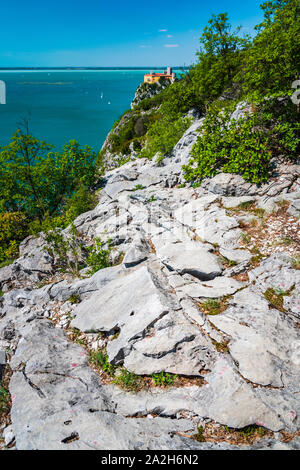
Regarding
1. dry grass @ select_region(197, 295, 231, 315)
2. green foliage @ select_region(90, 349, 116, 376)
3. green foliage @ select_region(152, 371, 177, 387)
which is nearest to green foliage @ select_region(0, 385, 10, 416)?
green foliage @ select_region(90, 349, 116, 376)

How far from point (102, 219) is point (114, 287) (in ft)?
17.8

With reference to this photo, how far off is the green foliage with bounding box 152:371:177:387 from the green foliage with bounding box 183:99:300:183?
7.74 m

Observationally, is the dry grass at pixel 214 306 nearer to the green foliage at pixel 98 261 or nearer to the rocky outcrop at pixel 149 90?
the green foliage at pixel 98 261

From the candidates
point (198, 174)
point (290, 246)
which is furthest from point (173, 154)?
point (290, 246)

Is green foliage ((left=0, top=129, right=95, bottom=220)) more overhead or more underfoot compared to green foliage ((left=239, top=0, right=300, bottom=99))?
more underfoot

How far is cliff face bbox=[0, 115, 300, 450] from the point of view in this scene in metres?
4.21

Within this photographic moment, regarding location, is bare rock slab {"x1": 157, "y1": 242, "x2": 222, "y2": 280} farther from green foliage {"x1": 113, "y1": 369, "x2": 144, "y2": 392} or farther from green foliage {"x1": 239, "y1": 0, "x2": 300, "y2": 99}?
green foliage {"x1": 239, "y1": 0, "x2": 300, "y2": 99}

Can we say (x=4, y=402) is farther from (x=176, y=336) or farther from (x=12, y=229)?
(x=12, y=229)

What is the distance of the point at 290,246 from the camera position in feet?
23.0

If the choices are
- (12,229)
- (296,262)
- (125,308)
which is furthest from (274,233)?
(12,229)

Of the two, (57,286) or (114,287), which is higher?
(114,287)

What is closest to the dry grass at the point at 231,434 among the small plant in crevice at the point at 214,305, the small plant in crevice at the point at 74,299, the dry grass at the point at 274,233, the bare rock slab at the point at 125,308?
the bare rock slab at the point at 125,308

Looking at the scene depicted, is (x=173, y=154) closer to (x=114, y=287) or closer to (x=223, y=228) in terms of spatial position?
(x=223, y=228)

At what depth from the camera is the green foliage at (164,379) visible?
494 cm
